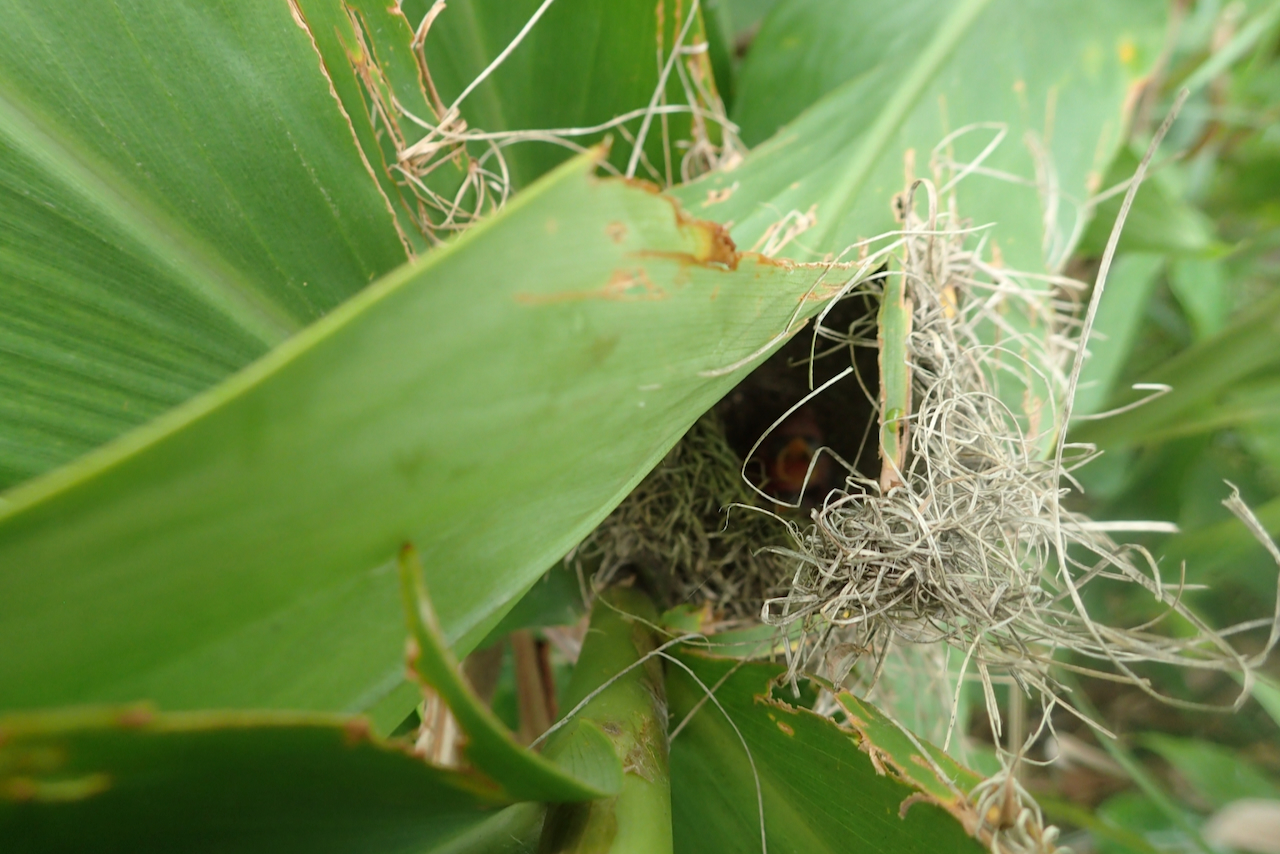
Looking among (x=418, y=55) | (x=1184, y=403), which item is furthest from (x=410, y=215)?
(x=1184, y=403)

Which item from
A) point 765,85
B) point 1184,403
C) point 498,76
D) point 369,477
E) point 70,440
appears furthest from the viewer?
point 1184,403

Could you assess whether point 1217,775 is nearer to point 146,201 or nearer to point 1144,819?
point 1144,819

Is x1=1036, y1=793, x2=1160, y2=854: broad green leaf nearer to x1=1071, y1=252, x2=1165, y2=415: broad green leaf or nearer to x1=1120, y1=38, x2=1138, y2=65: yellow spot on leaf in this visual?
x1=1071, y1=252, x2=1165, y2=415: broad green leaf

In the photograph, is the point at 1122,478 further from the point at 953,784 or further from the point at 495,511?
the point at 495,511

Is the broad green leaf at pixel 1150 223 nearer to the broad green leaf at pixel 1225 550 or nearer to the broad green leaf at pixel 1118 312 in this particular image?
the broad green leaf at pixel 1118 312

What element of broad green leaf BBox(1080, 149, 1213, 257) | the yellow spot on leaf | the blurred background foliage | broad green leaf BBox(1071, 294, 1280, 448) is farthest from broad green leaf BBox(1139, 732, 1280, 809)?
the yellow spot on leaf

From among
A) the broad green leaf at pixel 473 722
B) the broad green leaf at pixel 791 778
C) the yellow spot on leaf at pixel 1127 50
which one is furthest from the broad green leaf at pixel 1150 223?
the broad green leaf at pixel 473 722

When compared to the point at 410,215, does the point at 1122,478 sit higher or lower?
lower
